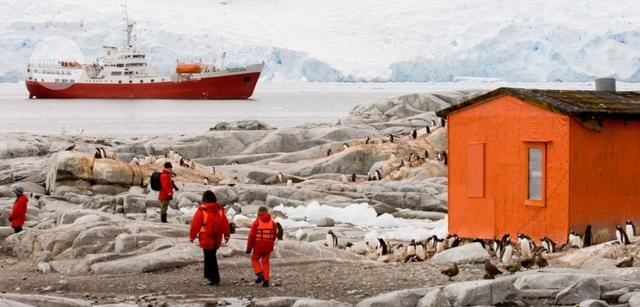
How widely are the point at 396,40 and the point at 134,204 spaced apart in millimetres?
115349

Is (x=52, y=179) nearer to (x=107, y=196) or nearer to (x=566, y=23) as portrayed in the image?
(x=107, y=196)

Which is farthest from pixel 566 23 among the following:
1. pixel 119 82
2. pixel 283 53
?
pixel 119 82

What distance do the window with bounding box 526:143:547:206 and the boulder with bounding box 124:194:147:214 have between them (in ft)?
28.1

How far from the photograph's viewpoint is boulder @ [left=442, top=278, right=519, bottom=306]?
11.0 metres

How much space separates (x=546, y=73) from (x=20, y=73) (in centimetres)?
6255

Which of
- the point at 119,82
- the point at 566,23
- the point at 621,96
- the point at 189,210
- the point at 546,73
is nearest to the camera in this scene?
the point at 621,96

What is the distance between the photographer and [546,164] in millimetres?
16656

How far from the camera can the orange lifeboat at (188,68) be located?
10644cm

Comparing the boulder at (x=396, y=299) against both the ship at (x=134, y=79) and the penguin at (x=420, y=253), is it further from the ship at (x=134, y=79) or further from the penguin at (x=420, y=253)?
the ship at (x=134, y=79)

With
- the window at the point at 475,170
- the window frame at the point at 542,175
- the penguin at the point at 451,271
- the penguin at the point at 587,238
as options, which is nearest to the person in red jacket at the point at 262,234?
the penguin at the point at 451,271

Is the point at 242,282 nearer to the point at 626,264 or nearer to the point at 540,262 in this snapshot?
the point at 540,262

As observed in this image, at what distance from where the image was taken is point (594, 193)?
54.9 ft

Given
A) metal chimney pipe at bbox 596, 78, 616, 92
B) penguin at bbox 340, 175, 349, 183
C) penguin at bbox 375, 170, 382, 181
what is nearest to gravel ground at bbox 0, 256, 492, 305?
metal chimney pipe at bbox 596, 78, 616, 92

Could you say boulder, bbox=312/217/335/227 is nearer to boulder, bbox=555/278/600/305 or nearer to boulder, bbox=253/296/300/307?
boulder, bbox=253/296/300/307
